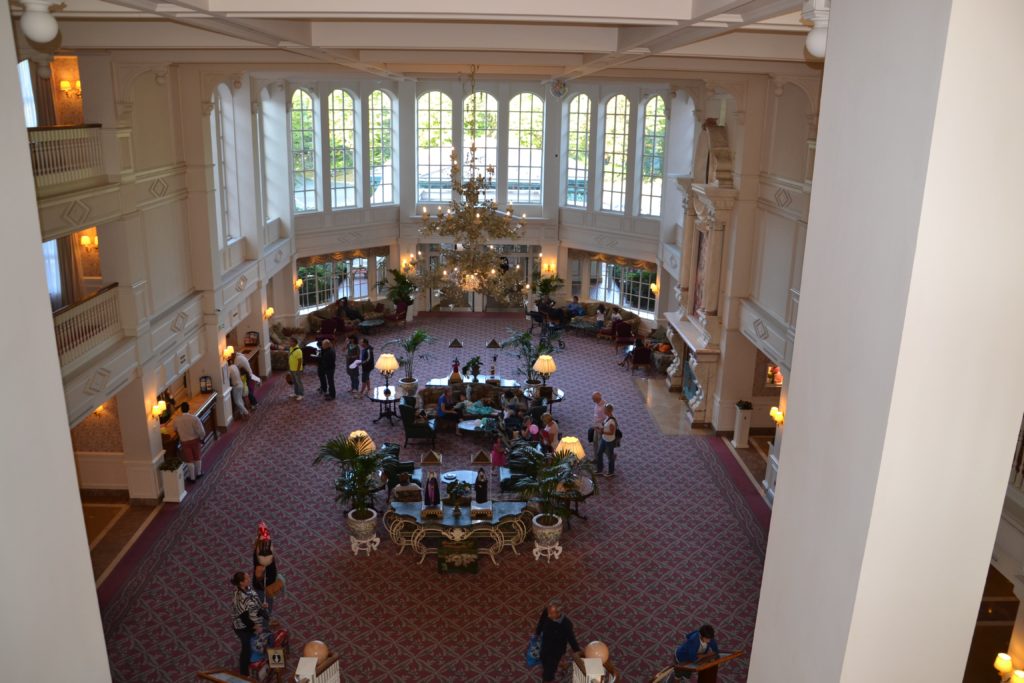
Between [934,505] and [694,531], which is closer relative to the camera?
[934,505]

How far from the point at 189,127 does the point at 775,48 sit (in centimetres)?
971

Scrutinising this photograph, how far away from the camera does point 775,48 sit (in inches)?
303

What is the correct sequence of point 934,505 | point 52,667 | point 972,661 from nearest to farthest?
point 934,505, point 52,667, point 972,661

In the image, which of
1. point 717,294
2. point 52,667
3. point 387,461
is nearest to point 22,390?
point 52,667

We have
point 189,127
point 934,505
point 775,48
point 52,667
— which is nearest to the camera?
point 934,505

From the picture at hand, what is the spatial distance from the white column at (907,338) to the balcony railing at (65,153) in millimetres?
9066

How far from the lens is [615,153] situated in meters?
22.4

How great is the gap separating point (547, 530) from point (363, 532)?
2389 millimetres

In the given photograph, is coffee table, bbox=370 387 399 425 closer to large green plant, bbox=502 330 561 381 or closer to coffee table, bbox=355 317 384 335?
large green plant, bbox=502 330 561 381

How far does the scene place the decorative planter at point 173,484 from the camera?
12.1m

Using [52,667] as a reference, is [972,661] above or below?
below

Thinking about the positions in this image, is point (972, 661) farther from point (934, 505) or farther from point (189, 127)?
point (189, 127)

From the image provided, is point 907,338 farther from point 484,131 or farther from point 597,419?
point 484,131

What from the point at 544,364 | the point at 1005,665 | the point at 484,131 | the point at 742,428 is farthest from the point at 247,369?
the point at 1005,665
